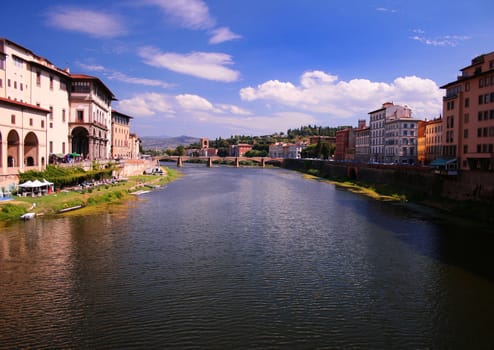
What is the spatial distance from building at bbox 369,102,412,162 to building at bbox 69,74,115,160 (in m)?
59.1

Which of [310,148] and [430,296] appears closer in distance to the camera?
[430,296]

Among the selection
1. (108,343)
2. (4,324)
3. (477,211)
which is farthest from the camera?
(477,211)

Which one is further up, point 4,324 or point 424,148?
point 424,148

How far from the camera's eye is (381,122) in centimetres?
9544

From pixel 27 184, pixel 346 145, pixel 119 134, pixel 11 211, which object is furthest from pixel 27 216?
pixel 346 145

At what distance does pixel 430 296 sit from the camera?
19.4m

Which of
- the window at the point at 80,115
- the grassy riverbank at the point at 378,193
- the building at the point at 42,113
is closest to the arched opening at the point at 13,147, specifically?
the building at the point at 42,113

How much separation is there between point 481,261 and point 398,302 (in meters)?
9.82

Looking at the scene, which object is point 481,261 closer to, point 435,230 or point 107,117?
point 435,230

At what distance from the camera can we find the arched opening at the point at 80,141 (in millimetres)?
63725

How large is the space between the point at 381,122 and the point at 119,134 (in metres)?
60.0

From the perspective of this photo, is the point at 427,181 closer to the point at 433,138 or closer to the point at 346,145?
the point at 433,138

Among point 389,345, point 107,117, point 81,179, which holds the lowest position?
point 389,345

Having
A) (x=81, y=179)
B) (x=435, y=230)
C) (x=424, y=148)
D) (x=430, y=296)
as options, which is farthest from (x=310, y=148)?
(x=430, y=296)
